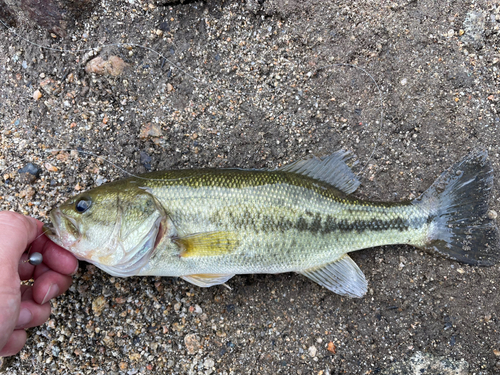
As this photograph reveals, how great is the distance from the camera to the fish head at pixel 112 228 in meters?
2.27

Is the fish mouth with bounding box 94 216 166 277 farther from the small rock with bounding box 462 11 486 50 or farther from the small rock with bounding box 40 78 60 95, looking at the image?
the small rock with bounding box 462 11 486 50

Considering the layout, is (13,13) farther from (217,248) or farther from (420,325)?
(420,325)

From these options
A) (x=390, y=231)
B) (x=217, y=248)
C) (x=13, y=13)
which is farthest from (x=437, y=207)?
(x=13, y=13)

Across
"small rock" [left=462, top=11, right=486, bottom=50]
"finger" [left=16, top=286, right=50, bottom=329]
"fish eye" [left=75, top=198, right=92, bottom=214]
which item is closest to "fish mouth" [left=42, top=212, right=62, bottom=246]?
"fish eye" [left=75, top=198, right=92, bottom=214]

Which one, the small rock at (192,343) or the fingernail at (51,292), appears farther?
the small rock at (192,343)

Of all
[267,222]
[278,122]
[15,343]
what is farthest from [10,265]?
[278,122]

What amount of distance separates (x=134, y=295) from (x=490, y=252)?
2.89 meters

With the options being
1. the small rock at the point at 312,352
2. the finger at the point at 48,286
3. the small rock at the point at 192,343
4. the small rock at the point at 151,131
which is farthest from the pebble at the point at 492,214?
the finger at the point at 48,286

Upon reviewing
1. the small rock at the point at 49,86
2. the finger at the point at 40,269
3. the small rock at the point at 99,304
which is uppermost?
the small rock at the point at 49,86

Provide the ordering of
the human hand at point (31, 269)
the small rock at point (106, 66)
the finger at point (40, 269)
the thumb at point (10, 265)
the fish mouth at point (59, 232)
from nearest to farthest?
the thumb at point (10, 265), the human hand at point (31, 269), the fish mouth at point (59, 232), the finger at point (40, 269), the small rock at point (106, 66)

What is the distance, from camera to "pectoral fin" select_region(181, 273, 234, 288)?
2520mm

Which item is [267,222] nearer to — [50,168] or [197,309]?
[197,309]

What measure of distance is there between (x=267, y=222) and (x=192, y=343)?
1230 mm

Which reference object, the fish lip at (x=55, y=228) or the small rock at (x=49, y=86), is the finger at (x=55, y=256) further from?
the small rock at (x=49, y=86)
